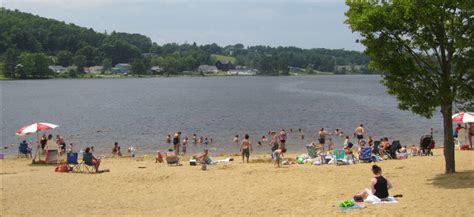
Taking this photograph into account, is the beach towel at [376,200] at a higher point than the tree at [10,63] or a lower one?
lower

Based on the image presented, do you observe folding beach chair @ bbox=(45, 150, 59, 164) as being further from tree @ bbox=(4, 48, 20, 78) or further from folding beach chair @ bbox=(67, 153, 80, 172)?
tree @ bbox=(4, 48, 20, 78)

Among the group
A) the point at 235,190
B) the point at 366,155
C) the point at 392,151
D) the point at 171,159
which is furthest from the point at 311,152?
the point at 235,190

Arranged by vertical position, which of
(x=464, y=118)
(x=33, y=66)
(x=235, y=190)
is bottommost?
(x=235, y=190)

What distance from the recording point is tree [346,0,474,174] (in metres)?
15.7

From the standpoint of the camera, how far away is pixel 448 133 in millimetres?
16859

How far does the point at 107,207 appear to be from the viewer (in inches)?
602

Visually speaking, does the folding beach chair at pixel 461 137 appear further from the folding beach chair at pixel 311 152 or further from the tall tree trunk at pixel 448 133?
the tall tree trunk at pixel 448 133

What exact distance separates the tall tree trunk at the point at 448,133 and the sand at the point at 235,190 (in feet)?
1.20

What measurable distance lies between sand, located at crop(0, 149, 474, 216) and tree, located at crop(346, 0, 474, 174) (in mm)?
2626

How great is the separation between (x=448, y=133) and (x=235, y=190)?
7006 mm

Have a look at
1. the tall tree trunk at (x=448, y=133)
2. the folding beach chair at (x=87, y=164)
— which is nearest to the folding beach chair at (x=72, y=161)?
the folding beach chair at (x=87, y=164)

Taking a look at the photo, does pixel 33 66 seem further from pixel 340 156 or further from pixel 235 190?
pixel 235 190

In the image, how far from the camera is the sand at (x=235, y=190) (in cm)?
1403

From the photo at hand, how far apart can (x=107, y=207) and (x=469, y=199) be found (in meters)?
9.83
